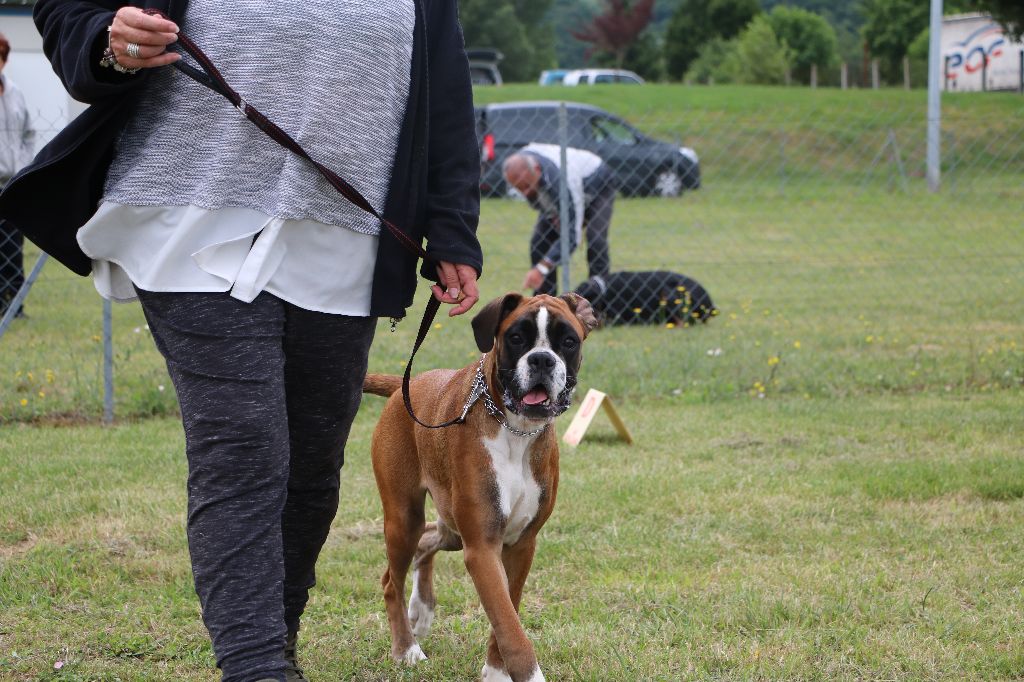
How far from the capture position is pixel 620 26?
59062 millimetres

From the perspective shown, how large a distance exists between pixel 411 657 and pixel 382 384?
855 mm

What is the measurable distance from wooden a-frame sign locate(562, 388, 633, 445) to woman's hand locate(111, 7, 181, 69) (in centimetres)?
391

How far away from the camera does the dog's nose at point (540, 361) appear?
3.15m

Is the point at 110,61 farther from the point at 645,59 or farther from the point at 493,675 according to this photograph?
the point at 645,59

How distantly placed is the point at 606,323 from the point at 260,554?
743 cm

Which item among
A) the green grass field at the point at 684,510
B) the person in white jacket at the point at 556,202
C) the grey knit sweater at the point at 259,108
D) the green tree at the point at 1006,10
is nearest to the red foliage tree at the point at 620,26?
the green tree at the point at 1006,10

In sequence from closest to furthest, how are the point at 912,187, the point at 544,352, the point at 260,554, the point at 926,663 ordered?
the point at 260,554 → the point at 544,352 → the point at 926,663 → the point at 912,187

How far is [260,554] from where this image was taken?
2590 millimetres

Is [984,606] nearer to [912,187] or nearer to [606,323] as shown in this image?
[606,323]

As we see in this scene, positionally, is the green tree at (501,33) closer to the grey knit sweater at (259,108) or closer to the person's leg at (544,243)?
the person's leg at (544,243)

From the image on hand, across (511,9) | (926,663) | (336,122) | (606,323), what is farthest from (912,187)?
(511,9)

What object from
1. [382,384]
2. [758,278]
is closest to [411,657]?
[382,384]

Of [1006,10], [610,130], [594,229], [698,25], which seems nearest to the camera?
[594,229]

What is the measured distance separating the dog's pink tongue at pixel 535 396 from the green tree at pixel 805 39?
49.1 metres
